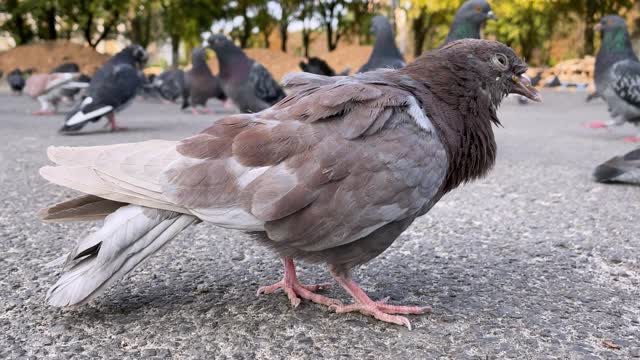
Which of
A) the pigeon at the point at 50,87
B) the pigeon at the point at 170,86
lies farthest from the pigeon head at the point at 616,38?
the pigeon at the point at 170,86

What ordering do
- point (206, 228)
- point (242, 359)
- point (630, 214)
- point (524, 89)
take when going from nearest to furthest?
point (242, 359)
point (524, 89)
point (206, 228)
point (630, 214)

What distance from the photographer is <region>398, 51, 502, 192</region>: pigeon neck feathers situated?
210cm

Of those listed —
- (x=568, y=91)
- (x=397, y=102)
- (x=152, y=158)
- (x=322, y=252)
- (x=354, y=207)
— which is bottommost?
(x=568, y=91)

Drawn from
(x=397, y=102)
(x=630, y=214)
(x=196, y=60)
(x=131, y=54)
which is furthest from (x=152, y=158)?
(x=196, y=60)

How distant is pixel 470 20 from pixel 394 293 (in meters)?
4.53

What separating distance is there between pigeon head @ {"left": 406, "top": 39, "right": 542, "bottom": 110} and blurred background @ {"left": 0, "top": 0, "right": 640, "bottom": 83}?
705 inches

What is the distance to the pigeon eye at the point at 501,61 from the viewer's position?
7.46 feet

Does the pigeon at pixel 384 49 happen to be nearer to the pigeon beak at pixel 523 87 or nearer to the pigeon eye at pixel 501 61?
the pigeon beak at pixel 523 87

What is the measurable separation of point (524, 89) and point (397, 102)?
0.75 meters

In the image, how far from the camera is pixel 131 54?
8.73 metres

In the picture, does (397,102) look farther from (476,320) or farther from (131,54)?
(131,54)

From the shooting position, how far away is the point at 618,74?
7.55 metres

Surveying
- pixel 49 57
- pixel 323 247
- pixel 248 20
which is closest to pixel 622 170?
pixel 323 247

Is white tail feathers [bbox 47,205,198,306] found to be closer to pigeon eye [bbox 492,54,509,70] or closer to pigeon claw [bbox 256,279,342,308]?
pigeon claw [bbox 256,279,342,308]
